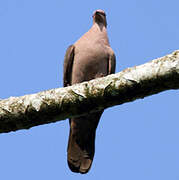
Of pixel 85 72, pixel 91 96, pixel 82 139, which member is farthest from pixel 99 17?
pixel 91 96

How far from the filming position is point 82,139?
6016mm

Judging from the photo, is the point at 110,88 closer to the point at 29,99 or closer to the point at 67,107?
the point at 67,107

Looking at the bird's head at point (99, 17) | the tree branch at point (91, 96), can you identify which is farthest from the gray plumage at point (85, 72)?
the tree branch at point (91, 96)

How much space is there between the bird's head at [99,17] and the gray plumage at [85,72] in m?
0.58

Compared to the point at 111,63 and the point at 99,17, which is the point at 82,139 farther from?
the point at 99,17

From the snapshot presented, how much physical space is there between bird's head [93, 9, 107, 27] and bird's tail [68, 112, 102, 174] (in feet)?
5.67

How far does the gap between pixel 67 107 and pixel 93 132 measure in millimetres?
2676

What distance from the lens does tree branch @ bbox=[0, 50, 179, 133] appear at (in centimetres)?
311

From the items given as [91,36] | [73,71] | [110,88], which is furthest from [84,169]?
[110,88]

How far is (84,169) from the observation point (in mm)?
5559

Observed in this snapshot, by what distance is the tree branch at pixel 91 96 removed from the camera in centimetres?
311

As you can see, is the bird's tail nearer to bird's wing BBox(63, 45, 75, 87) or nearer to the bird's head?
bird's wing BBox(63, 45, 75, 87)

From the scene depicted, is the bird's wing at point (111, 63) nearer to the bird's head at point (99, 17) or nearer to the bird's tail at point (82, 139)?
the bird's tail at point (82, 139)

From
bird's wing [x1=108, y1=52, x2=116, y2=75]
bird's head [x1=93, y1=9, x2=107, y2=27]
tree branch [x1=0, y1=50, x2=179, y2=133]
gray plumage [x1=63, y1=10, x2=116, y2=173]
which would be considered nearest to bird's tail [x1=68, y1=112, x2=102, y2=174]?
gray plumage [x1=63, y1=10, x2=116, y2=173]
